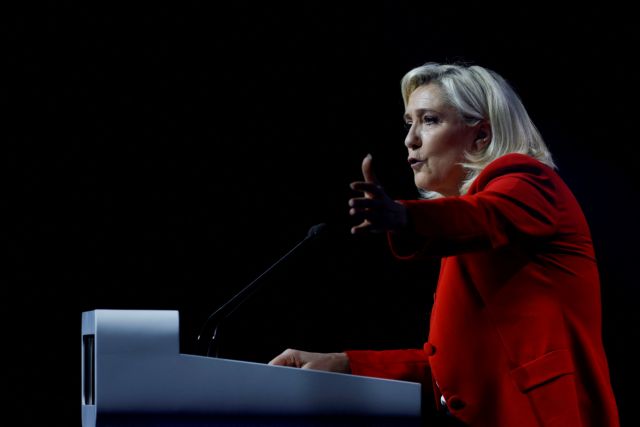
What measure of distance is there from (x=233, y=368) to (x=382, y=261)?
2.01 m

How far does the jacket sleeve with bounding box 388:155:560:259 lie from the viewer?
1117 mm

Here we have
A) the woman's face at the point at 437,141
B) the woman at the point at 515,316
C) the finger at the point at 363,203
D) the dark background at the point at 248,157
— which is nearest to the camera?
the finger at the point at 363,203

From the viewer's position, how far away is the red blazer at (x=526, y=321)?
1.36 meters

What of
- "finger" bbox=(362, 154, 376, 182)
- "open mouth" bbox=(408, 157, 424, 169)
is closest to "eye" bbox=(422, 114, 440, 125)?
"open mouth" bbox=(408, 157, 424, 169)

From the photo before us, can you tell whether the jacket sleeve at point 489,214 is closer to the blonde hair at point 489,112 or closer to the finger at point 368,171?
the finger at point 368,171

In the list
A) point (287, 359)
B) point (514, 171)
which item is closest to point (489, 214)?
point (514, 171)

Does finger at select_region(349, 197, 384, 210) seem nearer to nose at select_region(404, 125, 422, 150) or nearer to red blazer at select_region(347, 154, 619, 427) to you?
red blazer at select_region(347, 154, 619, 427)

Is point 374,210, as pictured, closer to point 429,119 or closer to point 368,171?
point 368,171

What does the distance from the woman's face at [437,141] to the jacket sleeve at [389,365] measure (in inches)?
17.9

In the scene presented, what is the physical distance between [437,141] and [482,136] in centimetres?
11

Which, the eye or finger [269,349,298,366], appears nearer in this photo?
finger [269,349,298,366]

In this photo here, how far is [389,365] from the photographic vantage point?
169cm

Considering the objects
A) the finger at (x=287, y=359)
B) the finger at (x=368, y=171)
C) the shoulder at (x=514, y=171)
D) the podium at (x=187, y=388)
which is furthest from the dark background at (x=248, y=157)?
the finger at (x=368, y=171)

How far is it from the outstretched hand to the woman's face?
0.79 m
